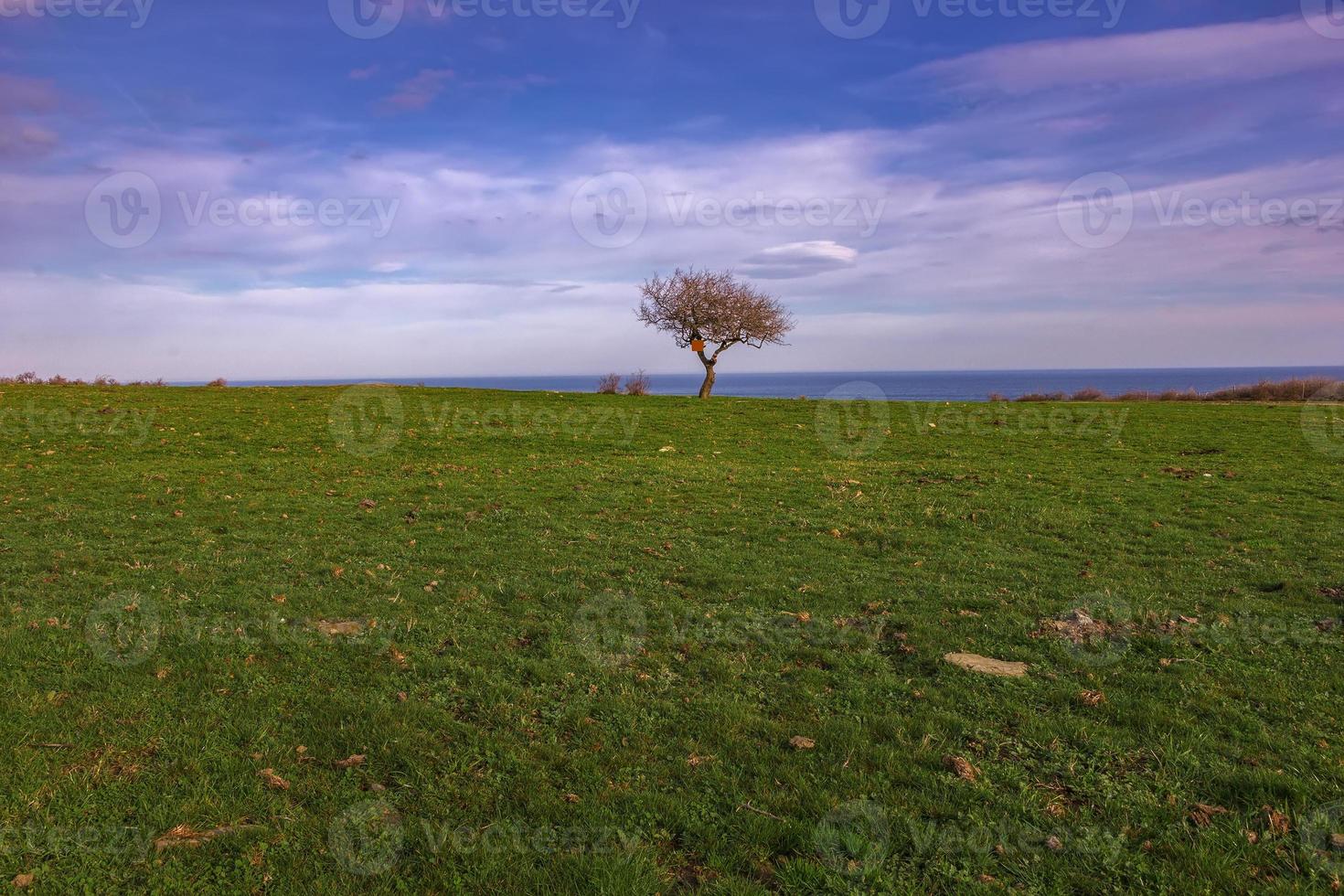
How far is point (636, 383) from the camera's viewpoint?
170 feet

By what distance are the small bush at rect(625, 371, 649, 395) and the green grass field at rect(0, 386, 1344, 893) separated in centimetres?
3205

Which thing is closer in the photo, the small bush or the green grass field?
the green grass field

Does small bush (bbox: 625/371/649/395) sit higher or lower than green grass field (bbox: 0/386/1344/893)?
higher

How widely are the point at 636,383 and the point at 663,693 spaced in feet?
146

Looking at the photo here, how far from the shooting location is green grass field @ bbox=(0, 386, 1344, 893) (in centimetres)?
531

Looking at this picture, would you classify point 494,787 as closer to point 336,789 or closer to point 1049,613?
point 336,789

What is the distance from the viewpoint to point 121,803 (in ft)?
18.8

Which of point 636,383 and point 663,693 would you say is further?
point 636,383

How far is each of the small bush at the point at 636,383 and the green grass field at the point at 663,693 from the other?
3205 cm

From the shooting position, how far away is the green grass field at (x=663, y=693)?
5.31 meters

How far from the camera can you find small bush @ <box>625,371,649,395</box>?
5087 cm

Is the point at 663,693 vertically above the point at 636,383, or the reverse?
the point at 636,383

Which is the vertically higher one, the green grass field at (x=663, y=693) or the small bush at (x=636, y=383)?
the small bush at (x=636, y=383)

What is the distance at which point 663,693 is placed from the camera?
7938 mm
